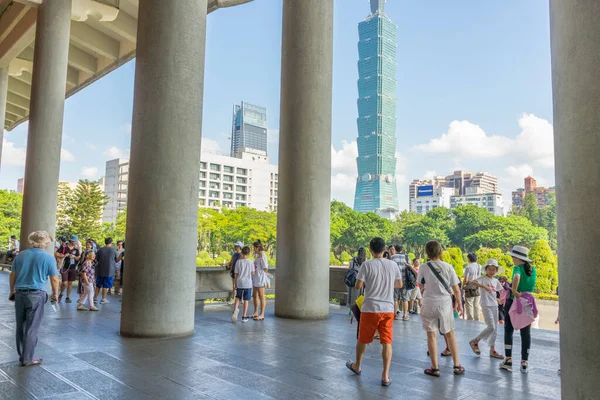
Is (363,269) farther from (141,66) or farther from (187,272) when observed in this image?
(141,66)

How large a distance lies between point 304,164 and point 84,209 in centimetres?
5648

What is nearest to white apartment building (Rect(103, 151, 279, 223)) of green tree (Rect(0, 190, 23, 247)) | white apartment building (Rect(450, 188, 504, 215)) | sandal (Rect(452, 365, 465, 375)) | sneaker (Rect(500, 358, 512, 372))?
green tree (Rect(0, 190, 23, 247))

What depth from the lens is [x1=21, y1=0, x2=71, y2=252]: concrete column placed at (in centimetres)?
1548

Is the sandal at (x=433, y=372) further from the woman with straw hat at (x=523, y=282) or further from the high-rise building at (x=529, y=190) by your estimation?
the high-rise building at (x=529, y=190)

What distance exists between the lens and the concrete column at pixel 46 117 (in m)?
15.5

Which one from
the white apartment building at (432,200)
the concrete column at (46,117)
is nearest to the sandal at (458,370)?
the concrete column at (46,117)

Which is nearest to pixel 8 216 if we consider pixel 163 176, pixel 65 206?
pixel 65 206

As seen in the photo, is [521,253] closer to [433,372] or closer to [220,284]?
[433,372]

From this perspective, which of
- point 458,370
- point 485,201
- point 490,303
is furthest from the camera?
point 485,201

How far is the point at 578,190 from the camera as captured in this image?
3396mm

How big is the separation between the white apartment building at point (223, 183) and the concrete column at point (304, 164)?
105 meters

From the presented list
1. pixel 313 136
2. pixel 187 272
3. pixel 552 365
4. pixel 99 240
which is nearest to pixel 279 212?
Answer: pixel 313 136

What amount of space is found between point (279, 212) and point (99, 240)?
2320 inches

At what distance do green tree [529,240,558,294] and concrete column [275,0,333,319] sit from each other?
37.5m
